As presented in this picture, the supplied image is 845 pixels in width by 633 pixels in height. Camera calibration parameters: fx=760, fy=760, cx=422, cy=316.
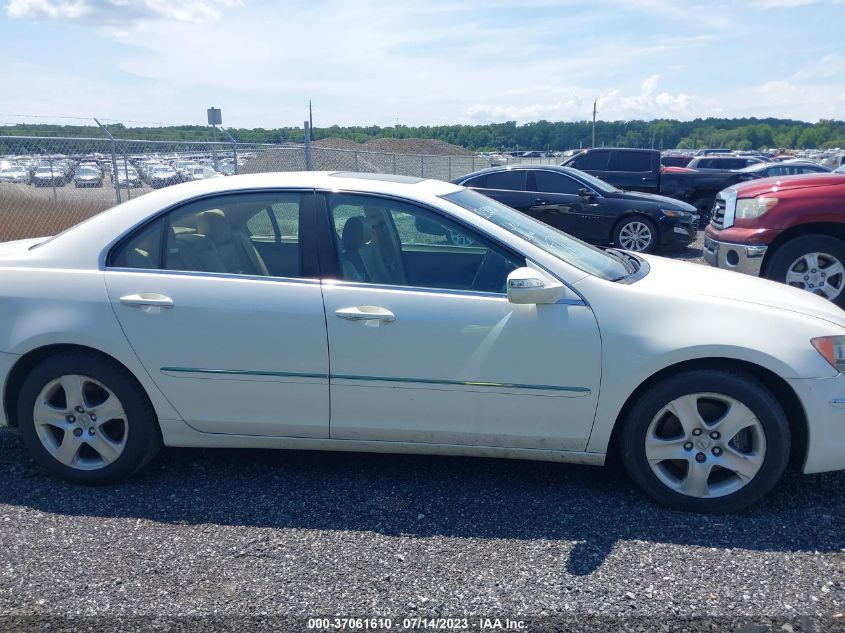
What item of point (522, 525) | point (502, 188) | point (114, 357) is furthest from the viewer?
point (502, 188)

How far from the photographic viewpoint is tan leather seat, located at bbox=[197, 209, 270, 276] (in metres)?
3.80

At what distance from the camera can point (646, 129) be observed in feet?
312

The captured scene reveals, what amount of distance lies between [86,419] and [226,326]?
0.91m

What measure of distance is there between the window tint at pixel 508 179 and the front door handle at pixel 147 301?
30.9ft

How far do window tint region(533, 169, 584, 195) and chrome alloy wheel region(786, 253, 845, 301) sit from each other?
5.21 m

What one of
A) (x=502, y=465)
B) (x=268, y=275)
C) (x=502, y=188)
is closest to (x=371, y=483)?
(x=502, y=465)

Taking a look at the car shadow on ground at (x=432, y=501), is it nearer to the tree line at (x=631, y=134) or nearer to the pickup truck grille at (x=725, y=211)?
the pickup truck grille at (x=725, y=211)

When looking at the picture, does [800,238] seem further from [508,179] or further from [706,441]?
[508,179]

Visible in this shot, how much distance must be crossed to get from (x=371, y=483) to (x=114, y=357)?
1413 mm

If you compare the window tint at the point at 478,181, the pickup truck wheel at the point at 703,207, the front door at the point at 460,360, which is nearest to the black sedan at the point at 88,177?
the window tint at the point at 478,181

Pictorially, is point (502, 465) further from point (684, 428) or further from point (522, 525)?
point (684, 428)

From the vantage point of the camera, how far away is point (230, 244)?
389 cm

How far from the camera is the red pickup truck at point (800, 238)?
7.28m

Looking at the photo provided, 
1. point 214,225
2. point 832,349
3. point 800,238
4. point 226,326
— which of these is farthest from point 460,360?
point 800,238
